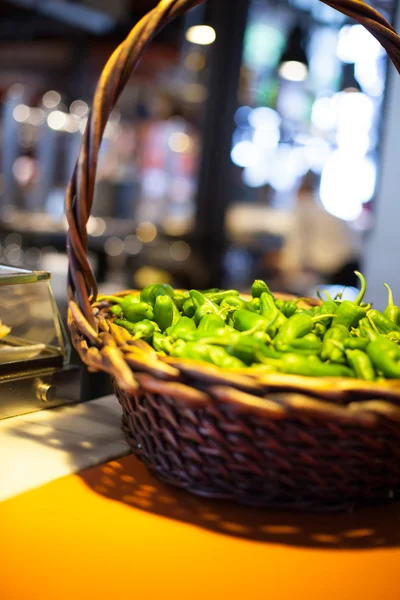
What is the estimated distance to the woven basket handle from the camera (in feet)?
2.64

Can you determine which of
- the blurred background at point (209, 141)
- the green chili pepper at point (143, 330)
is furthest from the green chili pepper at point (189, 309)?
the blurred background at point (209, 141)

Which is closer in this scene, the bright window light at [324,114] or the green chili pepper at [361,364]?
the green chili pepper at [361,364]

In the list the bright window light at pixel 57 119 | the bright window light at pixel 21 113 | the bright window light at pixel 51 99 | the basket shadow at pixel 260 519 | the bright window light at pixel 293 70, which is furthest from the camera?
the bright window light at pixel 21 113

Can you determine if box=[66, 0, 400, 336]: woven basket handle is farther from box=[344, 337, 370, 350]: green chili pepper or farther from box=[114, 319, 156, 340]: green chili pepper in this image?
box=[344, 337, 370, 350]: green chili pepper

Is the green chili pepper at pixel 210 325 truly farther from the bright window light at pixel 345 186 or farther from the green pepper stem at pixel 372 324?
the bright window light at pixel 345 186

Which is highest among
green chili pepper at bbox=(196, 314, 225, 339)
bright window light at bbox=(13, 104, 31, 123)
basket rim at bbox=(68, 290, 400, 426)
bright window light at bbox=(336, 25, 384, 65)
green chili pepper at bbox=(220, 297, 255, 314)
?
bright window light at bbox=(336, 25, 384, 65)

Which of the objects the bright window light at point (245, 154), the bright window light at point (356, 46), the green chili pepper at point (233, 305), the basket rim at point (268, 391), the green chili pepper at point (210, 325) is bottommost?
the basket rim at point (268, 391)

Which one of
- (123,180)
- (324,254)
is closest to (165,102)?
(123,180)

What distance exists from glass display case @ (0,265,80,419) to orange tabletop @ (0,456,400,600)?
269 mm

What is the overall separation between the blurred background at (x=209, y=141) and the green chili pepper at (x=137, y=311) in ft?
11.0

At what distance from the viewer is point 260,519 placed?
778 mm

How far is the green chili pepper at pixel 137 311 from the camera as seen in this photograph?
957 millimetres

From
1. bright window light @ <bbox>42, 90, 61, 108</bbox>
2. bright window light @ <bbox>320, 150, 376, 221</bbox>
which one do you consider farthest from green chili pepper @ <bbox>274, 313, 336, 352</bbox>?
bright window light @ <bbox>42, 90, 61, 108</bbox>

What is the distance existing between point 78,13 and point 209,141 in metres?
2.90
